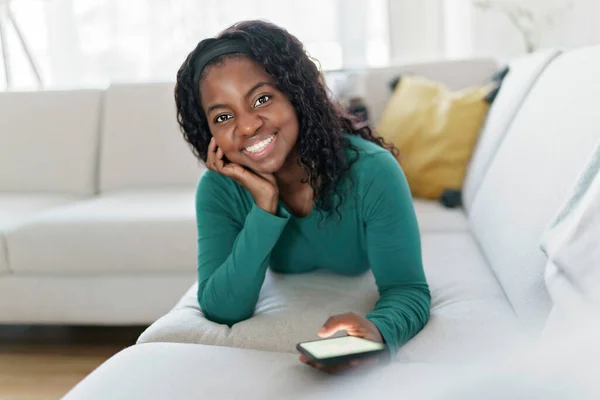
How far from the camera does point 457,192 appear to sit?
2.15m

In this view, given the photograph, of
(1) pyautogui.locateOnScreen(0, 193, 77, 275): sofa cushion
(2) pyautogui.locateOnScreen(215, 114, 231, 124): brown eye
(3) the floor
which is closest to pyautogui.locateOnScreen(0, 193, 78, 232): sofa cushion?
(1) pyautogui.locateOnScreen(0, 193, 77, 275): sofa cushion

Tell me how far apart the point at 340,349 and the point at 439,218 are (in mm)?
1109

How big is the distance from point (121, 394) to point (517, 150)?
1.01 m

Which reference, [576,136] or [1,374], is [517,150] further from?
[1,374]

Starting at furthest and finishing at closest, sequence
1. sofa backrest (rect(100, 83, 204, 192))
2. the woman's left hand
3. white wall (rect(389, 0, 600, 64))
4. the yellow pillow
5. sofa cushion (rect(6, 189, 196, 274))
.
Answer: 1. white wall (rect(389, 0, 600, 64))
2. sofa backrest (rect(100, 83, 204, 192))
3. the yellow pillow
4. sofa cushion (rect(6, 189, 196, 274))
5. the woman's left hand

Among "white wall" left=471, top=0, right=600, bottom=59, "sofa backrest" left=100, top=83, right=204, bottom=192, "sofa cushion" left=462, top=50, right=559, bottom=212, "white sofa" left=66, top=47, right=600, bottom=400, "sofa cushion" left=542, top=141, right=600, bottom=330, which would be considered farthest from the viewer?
"white wall" left=471, top=0, right=600, bottom=59

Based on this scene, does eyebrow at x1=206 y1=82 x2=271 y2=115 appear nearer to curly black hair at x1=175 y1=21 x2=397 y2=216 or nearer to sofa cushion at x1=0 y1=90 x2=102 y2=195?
curly black hair at x1=175 y1=21 x2=397 y2=216

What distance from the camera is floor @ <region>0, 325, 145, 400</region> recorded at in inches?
75.9

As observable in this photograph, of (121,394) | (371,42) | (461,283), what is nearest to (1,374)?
(121,394)

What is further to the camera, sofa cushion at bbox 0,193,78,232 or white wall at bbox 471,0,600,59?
white wall at bbox 471,0,600,59

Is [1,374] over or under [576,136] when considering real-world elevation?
under

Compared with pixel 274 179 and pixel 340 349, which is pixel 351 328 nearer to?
pixel 340 349

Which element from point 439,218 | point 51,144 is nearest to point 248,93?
point 439,218

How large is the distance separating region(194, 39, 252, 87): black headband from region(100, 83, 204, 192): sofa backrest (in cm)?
139
